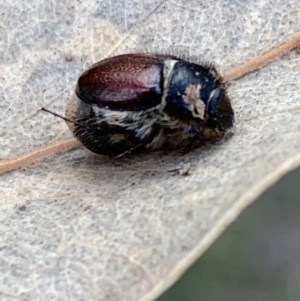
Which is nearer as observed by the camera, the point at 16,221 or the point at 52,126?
the point at 16,221

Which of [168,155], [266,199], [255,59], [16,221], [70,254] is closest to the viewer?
[70,254]

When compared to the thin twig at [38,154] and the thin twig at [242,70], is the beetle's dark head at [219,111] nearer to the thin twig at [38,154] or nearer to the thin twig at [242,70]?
the thin twig at [242,70]

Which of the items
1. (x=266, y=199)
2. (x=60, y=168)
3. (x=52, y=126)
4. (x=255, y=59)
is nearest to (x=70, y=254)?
(x=60, y=168)

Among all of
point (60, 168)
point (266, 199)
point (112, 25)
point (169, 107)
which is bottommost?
point (266, 199)

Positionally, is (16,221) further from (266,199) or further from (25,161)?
(266,199)

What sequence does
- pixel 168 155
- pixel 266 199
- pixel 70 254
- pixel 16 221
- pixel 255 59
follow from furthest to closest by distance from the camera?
pixel 266 199 < pixel 255 59 < pixel 168 155 < pixel 16 221 < pixel 70 254

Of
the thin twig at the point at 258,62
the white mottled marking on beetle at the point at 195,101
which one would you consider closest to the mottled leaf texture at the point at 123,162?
the thin twig at the point at 258,62
